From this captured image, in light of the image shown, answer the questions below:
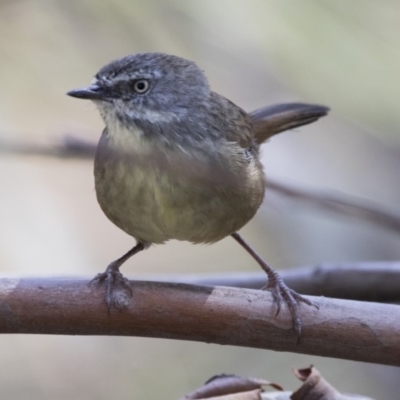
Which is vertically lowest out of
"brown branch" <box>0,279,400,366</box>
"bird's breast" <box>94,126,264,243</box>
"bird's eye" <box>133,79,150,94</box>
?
"brown branch" <box>0,279,400,366</box>

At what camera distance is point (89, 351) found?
19.1ft

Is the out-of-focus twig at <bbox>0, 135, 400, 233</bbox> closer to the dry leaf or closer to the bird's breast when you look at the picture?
the bird's breast

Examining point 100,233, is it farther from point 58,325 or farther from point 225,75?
point 58,325

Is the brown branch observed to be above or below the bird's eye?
below

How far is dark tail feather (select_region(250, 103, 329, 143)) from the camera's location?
4285mm

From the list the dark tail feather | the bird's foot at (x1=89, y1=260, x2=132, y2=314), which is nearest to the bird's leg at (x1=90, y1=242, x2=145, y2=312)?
the bird's foot at (x1=89, y1=260, x2=132, y2=314)

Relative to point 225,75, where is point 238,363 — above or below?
below

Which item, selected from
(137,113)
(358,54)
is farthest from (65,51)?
(358,54)

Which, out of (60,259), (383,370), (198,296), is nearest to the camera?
(198,296)

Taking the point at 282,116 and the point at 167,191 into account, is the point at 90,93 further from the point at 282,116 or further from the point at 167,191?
the point at 282,116

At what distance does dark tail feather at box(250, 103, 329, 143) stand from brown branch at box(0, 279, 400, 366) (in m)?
1.65

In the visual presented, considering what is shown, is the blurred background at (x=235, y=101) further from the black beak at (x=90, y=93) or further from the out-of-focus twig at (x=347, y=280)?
the out-of-focus twig at (x=347, y=280)

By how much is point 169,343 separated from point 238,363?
62 centimetres

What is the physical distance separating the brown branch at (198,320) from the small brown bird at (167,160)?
0.82 feet
